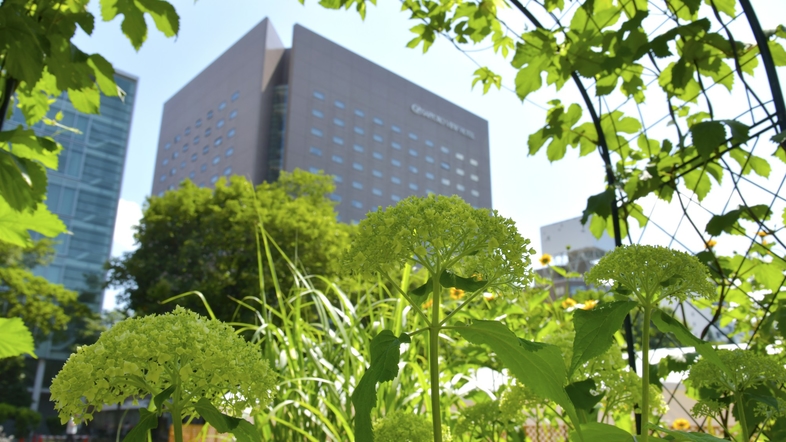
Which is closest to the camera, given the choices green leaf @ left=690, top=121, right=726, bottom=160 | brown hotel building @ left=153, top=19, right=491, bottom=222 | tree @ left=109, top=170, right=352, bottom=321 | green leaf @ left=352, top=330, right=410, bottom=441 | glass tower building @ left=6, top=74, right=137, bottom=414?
green leaf @ left=352, top=330, right=410, bottom=441

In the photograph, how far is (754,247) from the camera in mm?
1657

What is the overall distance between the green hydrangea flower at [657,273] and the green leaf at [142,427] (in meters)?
0.66

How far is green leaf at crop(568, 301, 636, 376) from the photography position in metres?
0.68

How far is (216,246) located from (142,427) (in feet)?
48.0

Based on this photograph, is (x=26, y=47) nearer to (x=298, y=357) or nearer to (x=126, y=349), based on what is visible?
(x=126, y=349)

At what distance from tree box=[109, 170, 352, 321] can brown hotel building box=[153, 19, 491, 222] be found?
1654 cm

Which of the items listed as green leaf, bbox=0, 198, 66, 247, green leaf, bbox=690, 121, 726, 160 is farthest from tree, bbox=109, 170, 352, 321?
green leaf, bbox=690, 121, 726, 160

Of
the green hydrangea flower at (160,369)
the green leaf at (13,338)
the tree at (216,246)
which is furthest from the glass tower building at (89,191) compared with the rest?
the green hydrangea flower at (160,369)

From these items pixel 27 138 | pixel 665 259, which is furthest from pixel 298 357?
pixel 665 259

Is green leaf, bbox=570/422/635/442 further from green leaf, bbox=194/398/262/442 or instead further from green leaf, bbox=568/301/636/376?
green leaf, bbox=194/398/262/442

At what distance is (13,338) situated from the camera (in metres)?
1.09

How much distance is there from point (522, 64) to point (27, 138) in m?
1.53

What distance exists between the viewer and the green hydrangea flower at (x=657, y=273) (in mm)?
745

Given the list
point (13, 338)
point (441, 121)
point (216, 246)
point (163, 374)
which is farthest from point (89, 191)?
point (163, 374)
